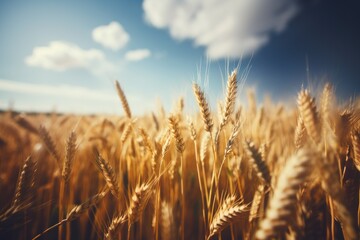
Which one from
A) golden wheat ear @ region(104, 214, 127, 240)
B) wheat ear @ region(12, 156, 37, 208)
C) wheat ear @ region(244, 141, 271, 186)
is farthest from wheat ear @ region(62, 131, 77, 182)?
wheat ear @ region(244, 141, 271, 186)

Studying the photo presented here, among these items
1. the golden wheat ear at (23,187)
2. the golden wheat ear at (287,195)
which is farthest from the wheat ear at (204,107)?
the golden wheat ear at (23,187)

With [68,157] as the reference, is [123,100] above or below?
above

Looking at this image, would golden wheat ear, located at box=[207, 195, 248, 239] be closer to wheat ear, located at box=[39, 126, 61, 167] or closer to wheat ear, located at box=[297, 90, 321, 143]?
wheat ear, located at box=[297, 90, 321, 143]

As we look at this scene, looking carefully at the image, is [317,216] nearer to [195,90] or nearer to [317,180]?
[317,180]

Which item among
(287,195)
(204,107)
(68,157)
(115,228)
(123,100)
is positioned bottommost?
(115,228)

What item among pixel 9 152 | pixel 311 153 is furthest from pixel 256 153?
pixel 9 152

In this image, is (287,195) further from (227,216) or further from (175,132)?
(175,132)

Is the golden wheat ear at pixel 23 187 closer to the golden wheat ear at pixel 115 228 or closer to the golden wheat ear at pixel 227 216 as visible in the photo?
the golden wheat ear at pixel 115 228

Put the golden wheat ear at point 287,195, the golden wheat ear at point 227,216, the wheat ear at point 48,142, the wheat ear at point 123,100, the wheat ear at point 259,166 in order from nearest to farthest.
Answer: the golden wheat ear at point 287,195
the wheat ear at point 259,166
the golden wheat ear at point 227,216
the wheat ear at point 48,142
the wheat ear at point 123,100

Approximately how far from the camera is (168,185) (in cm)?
154

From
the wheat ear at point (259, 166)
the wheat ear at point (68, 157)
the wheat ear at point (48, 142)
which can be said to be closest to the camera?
the wheat ear at point (259, 166)

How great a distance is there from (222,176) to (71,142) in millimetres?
1297

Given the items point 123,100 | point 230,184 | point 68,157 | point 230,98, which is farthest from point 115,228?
point 123,100

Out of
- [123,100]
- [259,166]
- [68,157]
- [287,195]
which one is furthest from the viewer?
[123,100]
